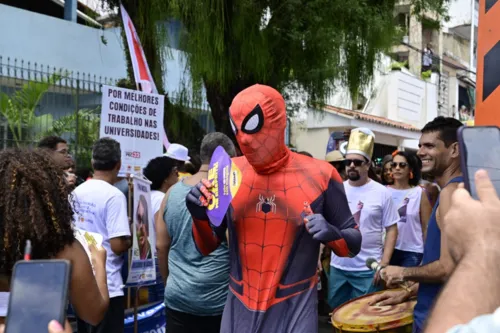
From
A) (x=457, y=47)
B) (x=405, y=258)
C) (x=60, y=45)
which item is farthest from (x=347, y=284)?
(x=457, y=47)

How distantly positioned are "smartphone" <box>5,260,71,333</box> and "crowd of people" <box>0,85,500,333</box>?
71mm

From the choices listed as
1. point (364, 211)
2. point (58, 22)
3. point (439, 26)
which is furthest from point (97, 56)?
point (364, 211)

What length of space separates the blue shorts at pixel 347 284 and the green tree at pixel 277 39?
3588 mm

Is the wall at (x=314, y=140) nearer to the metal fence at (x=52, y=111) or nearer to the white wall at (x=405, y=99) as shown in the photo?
the white wall at (x=405, y=99)

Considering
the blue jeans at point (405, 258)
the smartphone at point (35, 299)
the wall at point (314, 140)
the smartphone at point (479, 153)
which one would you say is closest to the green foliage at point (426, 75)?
the wall at point (314, 140)

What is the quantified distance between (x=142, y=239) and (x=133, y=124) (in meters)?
1.62

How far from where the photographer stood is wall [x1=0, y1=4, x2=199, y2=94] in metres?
13.9

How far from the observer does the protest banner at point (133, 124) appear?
649 cm

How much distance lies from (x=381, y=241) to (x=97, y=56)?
1103cm

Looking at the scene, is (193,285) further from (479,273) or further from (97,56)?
(97,56)

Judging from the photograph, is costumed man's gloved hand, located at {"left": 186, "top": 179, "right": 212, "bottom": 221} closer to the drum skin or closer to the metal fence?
the drum skin

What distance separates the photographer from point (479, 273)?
1.33 meters

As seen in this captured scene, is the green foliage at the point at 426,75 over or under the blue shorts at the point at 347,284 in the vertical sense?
over

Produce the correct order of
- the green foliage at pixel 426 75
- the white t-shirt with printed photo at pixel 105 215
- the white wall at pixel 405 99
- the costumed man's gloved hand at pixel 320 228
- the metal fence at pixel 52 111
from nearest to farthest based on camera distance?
the costumed man's gloved hand at pixel 320 228, the white t-shirt with printed photo at pixel 105 215, the metal fence at pixel 52 111, the white wall at pixel 405 99, the green foliage at pixel 426 75
